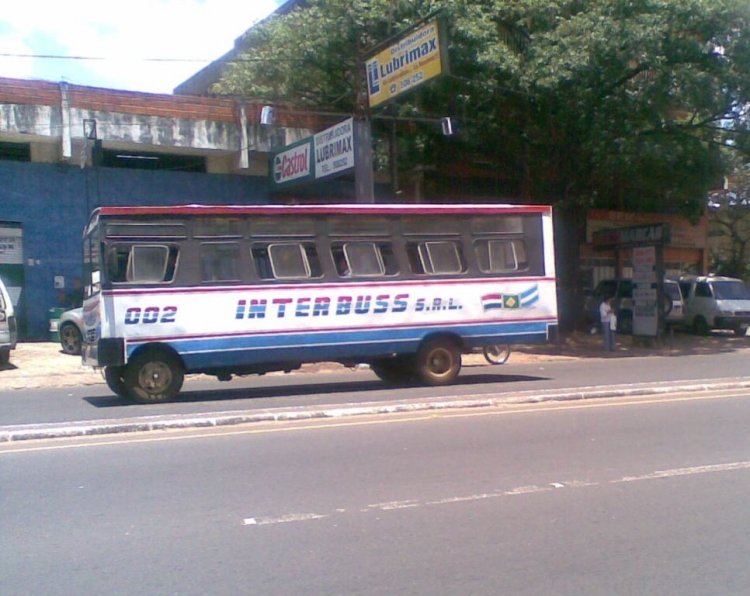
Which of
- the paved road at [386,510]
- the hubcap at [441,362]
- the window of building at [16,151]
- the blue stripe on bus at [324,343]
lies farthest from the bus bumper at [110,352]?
the window of building at [16,151]

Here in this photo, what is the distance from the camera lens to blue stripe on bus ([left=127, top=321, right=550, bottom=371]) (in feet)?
46.1

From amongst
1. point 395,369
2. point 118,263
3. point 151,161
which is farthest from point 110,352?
point 151,161

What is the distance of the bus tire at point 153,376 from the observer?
13.8m

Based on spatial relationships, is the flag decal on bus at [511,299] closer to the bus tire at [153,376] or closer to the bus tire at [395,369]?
the bus tire at [395,369]

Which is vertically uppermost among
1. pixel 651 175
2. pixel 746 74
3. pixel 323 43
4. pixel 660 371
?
pixel 323 43

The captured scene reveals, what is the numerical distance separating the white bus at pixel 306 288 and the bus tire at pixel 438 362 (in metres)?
0.03

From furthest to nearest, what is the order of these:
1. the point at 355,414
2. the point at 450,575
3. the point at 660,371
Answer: the point at 660,371, the point at 355,414, the point at 450,575

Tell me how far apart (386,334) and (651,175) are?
14.6 metres

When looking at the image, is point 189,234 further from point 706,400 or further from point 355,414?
point 706,400

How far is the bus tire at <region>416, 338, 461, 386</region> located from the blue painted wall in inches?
501

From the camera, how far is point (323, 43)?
2523 centimetres

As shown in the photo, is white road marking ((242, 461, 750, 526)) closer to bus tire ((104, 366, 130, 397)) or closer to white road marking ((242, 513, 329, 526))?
white road marking ((242, 513, 329, 526))

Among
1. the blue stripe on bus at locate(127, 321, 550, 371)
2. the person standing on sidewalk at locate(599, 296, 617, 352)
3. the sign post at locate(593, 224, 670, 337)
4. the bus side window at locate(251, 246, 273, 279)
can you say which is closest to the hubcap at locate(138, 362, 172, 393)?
the blue stripe on bus at locate(127, 321, 550, 371)

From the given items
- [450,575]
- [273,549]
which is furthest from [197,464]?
[450,575]
